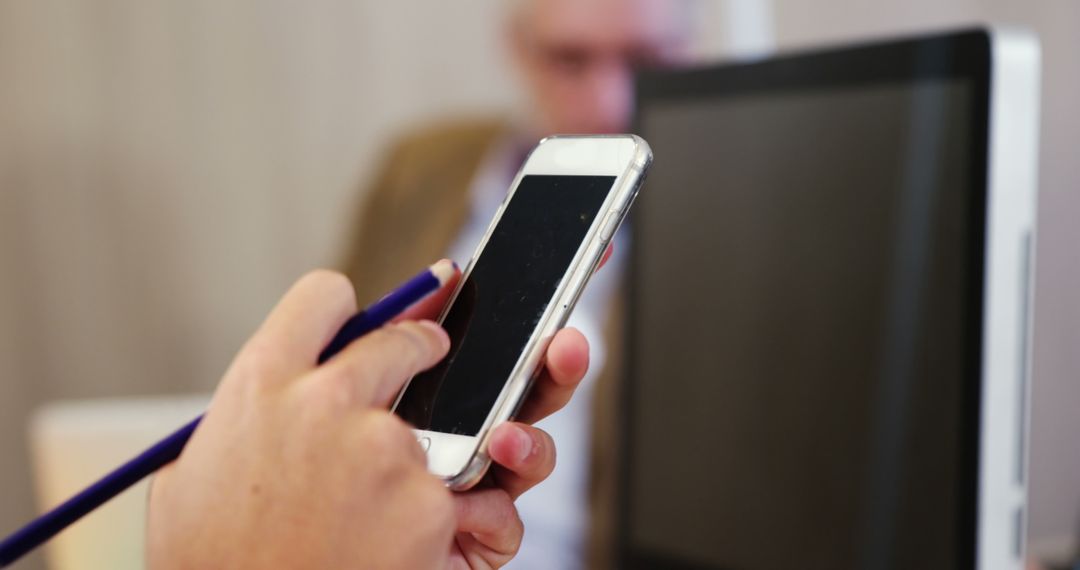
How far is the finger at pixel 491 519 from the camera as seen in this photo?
32 centimetres

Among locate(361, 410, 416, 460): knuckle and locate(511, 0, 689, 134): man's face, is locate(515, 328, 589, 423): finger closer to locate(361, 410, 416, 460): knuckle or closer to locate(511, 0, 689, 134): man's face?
locate(361, 410, 416, 460): knuckle

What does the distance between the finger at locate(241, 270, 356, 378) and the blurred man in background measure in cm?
69

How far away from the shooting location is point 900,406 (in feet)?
1.52

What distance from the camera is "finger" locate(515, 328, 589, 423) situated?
1.03ft

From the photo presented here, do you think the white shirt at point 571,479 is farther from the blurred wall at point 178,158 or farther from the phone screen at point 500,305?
the phone screen at point 500,305

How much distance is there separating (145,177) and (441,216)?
47cm

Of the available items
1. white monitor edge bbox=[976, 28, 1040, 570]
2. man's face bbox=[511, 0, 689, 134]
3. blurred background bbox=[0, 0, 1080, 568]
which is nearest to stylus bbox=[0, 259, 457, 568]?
white monitor edge bbox=[976, 28, 1040, 570]

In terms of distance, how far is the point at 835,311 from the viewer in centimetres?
51

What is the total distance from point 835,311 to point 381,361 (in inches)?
12.3

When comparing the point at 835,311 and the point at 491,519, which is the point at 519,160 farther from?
the point at 491,519

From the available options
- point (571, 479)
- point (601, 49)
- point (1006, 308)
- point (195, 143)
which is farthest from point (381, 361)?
point (195, 143)

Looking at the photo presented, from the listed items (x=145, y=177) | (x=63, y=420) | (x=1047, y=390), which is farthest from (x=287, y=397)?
(x=145, y=177)

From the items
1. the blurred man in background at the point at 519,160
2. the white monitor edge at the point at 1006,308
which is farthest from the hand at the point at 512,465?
the blurred man in background at the point at 519,160

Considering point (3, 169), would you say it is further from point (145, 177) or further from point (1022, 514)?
point (1022, 514)
